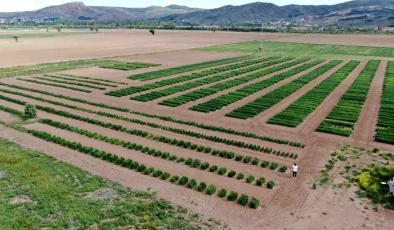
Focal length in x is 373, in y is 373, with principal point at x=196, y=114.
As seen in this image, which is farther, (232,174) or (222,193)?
(232,174)

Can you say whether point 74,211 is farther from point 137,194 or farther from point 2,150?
point 2,150

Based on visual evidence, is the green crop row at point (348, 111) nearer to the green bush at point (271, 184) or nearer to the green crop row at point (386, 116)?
the green crop row at point (386, 116)

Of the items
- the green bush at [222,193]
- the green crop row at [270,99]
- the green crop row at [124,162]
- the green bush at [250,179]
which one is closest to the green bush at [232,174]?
the green bush at [250,179]

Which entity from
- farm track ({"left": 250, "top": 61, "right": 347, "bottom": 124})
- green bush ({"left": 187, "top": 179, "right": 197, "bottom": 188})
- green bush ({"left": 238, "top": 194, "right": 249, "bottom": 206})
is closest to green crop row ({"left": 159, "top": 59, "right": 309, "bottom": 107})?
farm track ({"left": 250, "top": 61, "right": 347, "bottom": 124})

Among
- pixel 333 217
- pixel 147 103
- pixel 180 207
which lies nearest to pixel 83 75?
pixel 147 103

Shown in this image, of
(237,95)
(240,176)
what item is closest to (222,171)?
(240,176)

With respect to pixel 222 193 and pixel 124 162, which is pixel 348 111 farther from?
pixel 124 162

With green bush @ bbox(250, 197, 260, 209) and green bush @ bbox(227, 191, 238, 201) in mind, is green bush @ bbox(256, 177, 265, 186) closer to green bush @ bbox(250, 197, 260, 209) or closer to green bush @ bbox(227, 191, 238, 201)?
green bush @ bbox(227, 191, 238, 201)
